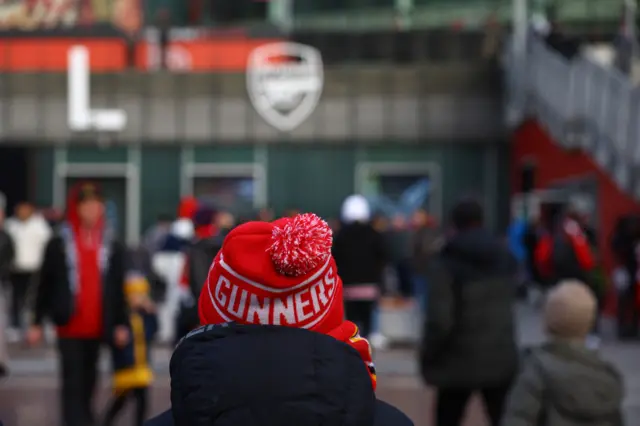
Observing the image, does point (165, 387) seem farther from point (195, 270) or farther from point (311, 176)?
point (311, 176)

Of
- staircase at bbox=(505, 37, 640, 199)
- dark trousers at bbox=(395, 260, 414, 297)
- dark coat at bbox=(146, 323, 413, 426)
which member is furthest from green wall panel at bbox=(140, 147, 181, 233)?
dark coat at bbox=(146, 323, 413, 426)

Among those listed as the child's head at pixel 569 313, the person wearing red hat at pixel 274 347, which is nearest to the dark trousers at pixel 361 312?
→ the child's head at pixel 569 313

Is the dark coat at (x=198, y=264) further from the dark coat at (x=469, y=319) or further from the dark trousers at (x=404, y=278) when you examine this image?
the dark trousers at (x=404, y=278)

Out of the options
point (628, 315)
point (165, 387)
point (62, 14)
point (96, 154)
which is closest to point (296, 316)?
point (165, 387)

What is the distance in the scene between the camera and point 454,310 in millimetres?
6207

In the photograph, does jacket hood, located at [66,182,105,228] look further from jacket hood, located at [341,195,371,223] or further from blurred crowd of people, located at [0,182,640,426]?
jacket hood, located at [341,195,371,223]

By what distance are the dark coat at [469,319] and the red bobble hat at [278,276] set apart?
3.86 metres

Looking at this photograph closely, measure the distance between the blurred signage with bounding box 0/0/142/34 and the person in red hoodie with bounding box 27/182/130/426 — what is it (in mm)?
19182

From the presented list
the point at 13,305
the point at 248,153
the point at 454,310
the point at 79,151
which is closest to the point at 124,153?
the point at 79,151

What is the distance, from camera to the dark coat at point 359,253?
1175 centimetres

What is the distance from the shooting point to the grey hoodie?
165 inches

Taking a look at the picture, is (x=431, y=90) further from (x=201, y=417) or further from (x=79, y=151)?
(x=201, y=417)

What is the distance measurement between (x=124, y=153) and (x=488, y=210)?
8031 millimetres

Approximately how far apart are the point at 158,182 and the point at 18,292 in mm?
10711
